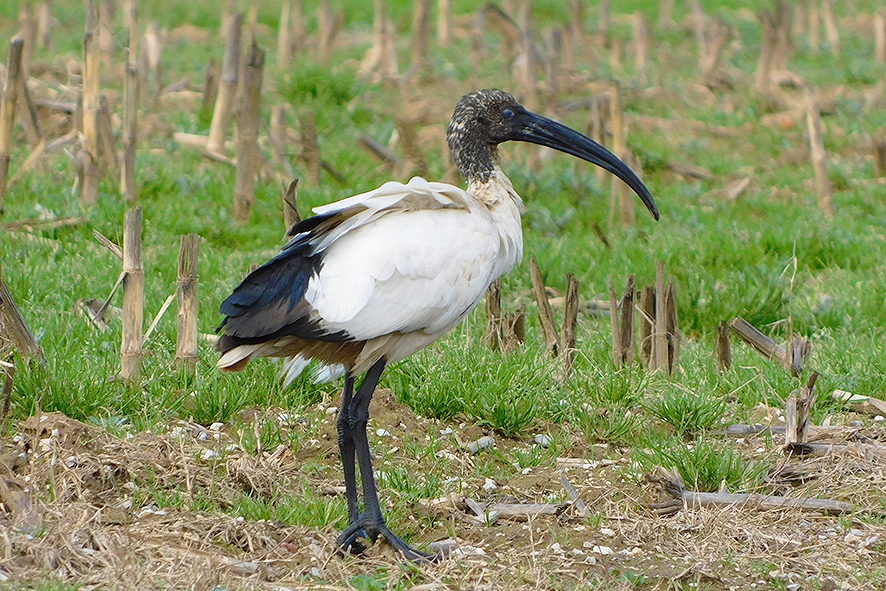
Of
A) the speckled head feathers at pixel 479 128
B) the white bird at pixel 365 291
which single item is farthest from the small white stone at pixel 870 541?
the speckled head feathers at pixel 479 128

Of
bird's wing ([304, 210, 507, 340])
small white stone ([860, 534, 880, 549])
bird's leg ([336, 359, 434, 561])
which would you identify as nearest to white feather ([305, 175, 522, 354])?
bird's wing ([304, 210, 507, 340])

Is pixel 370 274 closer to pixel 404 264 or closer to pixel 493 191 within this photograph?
pixel 404 264

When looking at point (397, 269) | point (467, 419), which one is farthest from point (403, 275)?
point (467, 419)

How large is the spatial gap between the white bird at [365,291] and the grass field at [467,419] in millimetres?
416

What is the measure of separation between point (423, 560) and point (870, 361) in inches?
109

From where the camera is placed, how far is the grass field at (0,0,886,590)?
3762 millimetres

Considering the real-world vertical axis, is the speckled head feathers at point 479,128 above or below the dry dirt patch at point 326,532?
above

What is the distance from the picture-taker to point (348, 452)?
13.7 ft

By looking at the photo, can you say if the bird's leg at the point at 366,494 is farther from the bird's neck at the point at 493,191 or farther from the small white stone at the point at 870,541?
the small white stone at the point at 870,541

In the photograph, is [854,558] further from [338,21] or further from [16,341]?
[338,21]

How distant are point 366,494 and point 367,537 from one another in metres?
0.15

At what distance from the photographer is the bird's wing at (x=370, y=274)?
3926 mm

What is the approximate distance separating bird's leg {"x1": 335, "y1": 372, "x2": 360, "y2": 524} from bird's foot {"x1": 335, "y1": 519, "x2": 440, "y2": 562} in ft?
0.20

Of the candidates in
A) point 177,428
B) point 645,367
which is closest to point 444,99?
point 645,367
